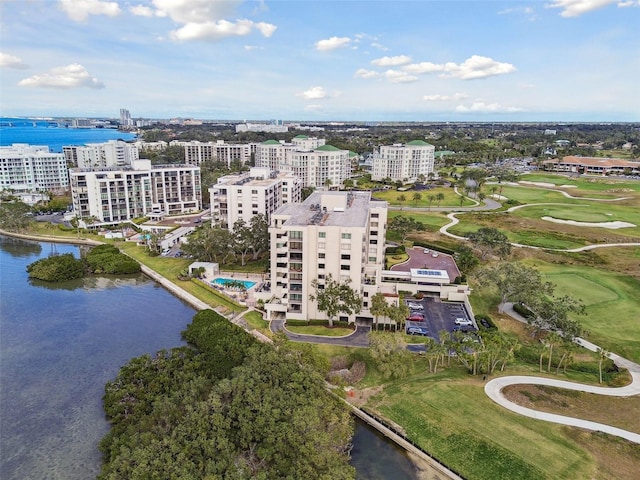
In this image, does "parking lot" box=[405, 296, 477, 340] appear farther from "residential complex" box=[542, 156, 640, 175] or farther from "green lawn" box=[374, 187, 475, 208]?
"residential complex" box=[542, 156, 640, 175]

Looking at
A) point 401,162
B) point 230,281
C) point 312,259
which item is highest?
point 401,162

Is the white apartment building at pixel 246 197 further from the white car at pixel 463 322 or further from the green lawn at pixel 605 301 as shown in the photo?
the green lawn at pixel 605 301

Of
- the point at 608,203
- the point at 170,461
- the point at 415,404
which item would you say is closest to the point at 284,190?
Result: the point at 415,404

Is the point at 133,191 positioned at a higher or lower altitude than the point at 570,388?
higher

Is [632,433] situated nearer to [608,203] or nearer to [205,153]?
[608,203]

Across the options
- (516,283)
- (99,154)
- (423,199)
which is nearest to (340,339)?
(516,283)

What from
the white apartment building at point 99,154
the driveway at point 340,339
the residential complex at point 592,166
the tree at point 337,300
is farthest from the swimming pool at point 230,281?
the residential complex at point 592,166

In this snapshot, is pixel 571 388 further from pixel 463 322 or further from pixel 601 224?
pixel 601 224
